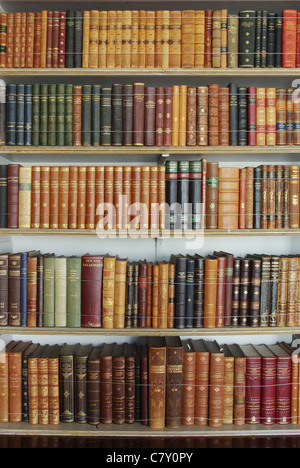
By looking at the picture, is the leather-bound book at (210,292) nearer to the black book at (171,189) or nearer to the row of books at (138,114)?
the black book at (171,189)

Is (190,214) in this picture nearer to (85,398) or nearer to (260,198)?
(260,198)

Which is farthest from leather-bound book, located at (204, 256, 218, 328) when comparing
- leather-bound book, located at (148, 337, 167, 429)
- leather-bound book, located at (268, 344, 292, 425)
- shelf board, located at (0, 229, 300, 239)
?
leather-bound book, located at (268, 344, 292, 425)

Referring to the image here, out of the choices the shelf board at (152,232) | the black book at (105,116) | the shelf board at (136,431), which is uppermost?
the black book at (105,116)

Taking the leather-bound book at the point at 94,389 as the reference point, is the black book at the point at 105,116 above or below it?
above

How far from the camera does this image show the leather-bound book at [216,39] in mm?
1657

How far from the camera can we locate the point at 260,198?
5.55 ft

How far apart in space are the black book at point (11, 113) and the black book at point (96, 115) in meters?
0.35

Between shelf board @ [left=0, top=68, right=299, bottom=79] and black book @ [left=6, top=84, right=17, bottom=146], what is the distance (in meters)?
0.07

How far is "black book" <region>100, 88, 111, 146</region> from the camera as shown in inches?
66.0

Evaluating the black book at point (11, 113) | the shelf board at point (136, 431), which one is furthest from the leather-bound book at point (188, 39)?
the shelf board at point (136, 431)

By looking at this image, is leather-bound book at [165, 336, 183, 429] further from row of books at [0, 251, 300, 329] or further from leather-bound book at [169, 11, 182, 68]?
leather-bound book at [169, 11, 182, 68]

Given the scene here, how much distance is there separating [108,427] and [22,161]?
134 centimetres

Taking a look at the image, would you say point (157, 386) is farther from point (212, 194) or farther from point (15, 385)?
point (212, 194)

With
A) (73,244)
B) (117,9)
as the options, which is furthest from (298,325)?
(117,9)
